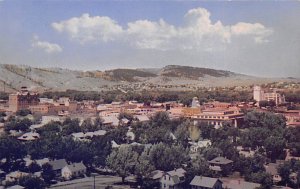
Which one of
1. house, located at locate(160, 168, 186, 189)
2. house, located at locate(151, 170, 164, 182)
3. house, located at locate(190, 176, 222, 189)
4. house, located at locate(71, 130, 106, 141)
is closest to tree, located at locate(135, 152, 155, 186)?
house, located at locate(151, 170, 164, 182)

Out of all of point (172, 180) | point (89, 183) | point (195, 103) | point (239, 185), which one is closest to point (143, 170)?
point (172, 180)

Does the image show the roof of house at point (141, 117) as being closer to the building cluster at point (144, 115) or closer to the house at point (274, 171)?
the building cluster at point (144, 115)

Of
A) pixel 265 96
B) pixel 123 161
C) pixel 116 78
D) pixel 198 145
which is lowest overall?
pixel 123 161

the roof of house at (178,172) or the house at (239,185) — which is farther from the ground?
the roof of house at (178,172)

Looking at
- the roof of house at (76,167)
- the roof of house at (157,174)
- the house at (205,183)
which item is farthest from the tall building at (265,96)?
the roof of house at (76,167)

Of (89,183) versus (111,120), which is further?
(111,120)

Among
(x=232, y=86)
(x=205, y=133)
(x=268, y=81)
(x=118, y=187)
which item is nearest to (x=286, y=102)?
(x=268, y=81)

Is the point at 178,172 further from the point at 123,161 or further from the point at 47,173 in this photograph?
the point at 47,173
